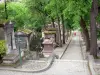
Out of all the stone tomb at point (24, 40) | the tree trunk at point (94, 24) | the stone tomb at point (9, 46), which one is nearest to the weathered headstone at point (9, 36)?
the stone tomb at point (9, 46)

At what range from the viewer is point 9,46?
20672 mm

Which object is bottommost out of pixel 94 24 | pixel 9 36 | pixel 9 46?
pixel 9 46

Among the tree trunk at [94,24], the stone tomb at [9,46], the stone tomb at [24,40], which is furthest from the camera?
the stone tomb at [24,40]

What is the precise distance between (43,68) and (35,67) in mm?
648

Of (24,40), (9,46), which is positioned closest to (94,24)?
(9,46)

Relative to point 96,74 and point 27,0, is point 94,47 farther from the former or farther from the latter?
point 27,0

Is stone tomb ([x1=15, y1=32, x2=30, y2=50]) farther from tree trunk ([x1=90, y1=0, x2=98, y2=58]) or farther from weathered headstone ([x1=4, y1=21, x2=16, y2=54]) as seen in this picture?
tree trunk ([x1=90, y1=0, x2=98, y2=58])

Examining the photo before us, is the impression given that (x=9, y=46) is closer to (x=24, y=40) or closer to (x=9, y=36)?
(x=9, y=36)

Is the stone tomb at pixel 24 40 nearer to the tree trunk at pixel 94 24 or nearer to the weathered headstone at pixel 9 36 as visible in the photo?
the weathered headstone at pixel 9 36

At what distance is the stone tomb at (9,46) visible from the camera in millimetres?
15823

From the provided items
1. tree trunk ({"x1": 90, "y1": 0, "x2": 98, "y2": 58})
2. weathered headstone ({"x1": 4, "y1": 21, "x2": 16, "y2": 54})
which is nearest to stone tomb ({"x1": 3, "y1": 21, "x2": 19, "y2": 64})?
weathered headstone ({"x1": 4, "y1": 21, "x2": 16, "y2": 54})

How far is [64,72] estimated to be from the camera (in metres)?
14.9

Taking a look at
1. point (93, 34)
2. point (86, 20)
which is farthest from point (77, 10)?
point (86, 20)

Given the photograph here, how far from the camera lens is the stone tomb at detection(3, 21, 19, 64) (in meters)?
15.8
